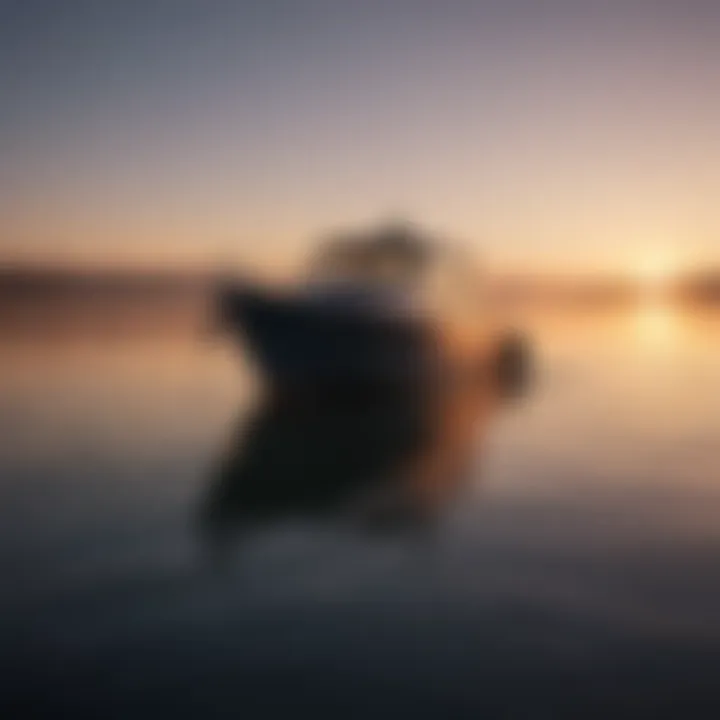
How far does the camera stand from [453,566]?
137cm

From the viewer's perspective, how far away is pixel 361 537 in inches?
57.1

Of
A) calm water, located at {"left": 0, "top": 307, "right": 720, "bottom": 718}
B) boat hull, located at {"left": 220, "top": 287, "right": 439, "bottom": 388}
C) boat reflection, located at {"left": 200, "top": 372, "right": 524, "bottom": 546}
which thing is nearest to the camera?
calm water, located at {"left": 0, "top": 307, "right": 720, "bottom": 718}

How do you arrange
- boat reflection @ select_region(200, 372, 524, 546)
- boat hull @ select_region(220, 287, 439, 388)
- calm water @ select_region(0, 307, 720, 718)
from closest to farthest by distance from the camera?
calm water @ select_region(0, 307, 720, 718) → boat reflection @ select_region(200, 372, 524, 546) → boat hull @ select_region(220, 287, 439, 388)

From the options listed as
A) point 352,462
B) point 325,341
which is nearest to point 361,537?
point 352,462

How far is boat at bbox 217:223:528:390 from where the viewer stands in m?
1.68

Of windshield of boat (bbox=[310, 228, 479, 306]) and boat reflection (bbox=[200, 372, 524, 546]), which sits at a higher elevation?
windshield of boat (bbox=[310, 228, 479, 306])

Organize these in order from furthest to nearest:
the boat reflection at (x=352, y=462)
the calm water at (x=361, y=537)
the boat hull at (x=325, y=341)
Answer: the boat hull at (x=325, y=341)
the boat reflection at (x=352, y=462)
the calm water at (x=361, y=537)

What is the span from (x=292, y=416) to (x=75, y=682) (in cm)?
83

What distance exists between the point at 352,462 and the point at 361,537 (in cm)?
29

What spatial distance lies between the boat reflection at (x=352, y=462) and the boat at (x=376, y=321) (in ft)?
0.24

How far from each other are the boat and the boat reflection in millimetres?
73

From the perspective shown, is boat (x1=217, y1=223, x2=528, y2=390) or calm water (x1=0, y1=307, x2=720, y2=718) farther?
boat (x1=217, y1=223, x2=528, y2=390)

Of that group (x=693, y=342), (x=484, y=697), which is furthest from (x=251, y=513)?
(x=693, y=342)

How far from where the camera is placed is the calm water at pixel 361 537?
3.59 ft
